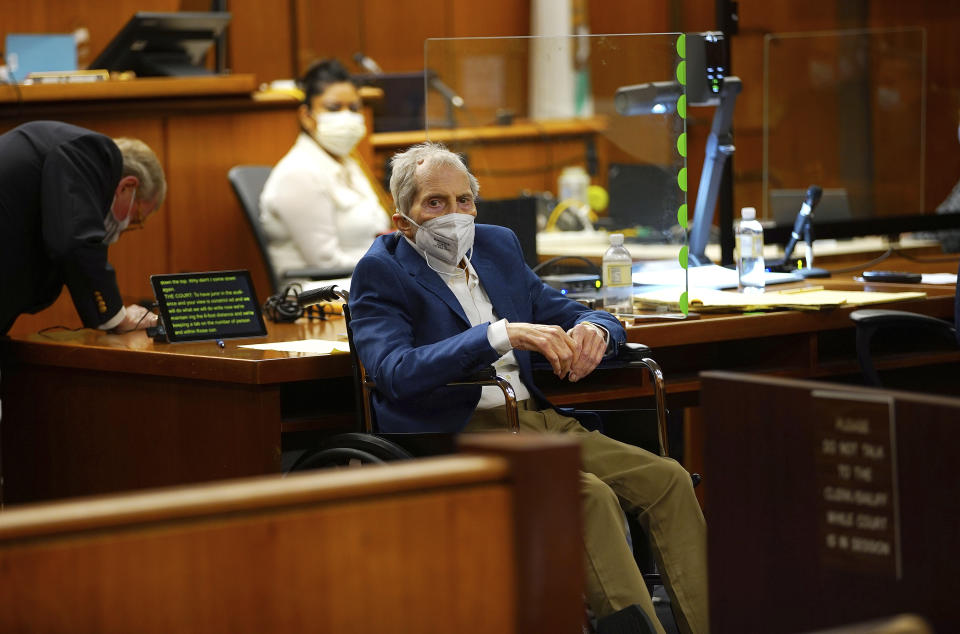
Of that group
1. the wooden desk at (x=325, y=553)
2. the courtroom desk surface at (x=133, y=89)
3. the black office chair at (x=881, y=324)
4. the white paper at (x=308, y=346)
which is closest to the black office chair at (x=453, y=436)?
the white paper at (x=308, y=346)

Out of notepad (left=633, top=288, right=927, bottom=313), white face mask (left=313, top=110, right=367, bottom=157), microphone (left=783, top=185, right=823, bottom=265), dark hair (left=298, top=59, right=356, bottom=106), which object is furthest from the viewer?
dark hair (left=298, top=59, right=356, bottom=106)

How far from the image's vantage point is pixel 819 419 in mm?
1436

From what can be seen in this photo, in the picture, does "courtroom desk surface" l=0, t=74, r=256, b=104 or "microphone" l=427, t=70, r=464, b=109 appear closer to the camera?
"microphone" l=427, t=70, r=464, b=109

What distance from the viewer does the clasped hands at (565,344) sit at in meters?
2.48

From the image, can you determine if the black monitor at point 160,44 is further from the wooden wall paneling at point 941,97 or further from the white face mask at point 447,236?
the wooden wall paneling at point 941,97

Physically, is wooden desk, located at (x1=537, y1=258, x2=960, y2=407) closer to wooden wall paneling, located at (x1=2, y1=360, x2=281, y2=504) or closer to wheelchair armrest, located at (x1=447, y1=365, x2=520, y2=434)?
wheelchair armrest, located at (x1=447, y1=365, x2=520, y2=434)

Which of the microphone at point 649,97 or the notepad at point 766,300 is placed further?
the microphone at point 649,97

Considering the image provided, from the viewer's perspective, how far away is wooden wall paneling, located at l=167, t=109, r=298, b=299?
4.91 m

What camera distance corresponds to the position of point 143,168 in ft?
10.7

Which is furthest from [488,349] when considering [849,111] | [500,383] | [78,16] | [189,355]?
[78,16]

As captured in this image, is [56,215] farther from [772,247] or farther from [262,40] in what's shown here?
[262,40]

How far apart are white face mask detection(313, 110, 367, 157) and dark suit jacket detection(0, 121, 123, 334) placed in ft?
6.13

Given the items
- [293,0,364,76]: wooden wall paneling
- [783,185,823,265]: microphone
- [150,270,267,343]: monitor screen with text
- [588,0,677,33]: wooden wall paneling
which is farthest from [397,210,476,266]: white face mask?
[293,0,364,76]: wooden wall paneling

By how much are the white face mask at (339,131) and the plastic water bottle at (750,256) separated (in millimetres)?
1897
